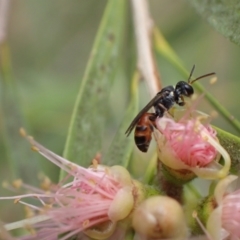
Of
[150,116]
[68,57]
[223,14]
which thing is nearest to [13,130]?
[150,116]

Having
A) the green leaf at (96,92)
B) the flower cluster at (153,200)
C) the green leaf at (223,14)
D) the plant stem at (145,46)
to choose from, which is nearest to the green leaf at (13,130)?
the green leaf at (96,92)

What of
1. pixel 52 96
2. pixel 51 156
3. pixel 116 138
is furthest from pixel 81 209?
pixel 52 96

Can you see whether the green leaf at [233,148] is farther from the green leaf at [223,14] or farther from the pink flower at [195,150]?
the green leaf at [223,14]

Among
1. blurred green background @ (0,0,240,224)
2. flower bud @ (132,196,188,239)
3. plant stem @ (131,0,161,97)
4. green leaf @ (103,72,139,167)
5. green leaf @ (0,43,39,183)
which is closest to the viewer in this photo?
flower bud @ (132,196,188,239)

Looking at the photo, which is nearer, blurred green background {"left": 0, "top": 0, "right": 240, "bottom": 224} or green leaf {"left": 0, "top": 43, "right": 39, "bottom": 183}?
green leaf {"left": 0, "top": 43, "right": 39, "bottom": 183}

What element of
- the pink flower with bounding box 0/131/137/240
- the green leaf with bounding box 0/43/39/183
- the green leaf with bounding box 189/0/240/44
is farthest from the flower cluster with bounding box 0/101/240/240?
the green leaf with bounding box 0/43/39/183

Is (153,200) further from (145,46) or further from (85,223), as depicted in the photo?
(145,46)

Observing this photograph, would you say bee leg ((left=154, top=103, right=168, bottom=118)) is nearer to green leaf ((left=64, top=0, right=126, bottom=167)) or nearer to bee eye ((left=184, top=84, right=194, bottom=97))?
bee eye ((left=184, top=84, right=194, bottom=97))
